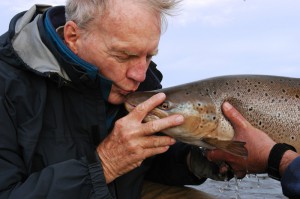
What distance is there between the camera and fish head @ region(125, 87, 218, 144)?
10.7 feet

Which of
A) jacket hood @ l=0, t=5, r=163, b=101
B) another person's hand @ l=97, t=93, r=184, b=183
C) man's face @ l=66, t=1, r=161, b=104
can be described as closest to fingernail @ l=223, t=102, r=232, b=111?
another person's hand @ l=97, t=93, r=184, b=183

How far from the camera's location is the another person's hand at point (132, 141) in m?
2.85

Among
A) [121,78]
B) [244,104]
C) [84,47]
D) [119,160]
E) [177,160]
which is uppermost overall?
[84,47]

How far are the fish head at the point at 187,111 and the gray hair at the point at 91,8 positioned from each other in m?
0.60

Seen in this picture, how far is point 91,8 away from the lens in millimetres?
3096

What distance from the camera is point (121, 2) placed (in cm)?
309

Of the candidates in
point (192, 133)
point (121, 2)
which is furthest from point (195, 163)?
point (121, 2)

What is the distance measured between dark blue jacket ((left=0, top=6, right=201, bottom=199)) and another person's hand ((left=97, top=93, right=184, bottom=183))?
0.36ft

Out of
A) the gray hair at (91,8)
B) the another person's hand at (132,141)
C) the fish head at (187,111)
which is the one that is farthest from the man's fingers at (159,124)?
the gray hair at (91,8)

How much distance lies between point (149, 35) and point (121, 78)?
0.39 meters

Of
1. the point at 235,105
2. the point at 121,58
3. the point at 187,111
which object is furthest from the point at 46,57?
the point at 235,105

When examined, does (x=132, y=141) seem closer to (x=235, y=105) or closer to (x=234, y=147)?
(x=234, y=147)

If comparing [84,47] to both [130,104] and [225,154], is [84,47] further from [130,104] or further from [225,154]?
[225,154]

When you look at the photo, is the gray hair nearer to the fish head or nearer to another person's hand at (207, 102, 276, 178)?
the fish head
